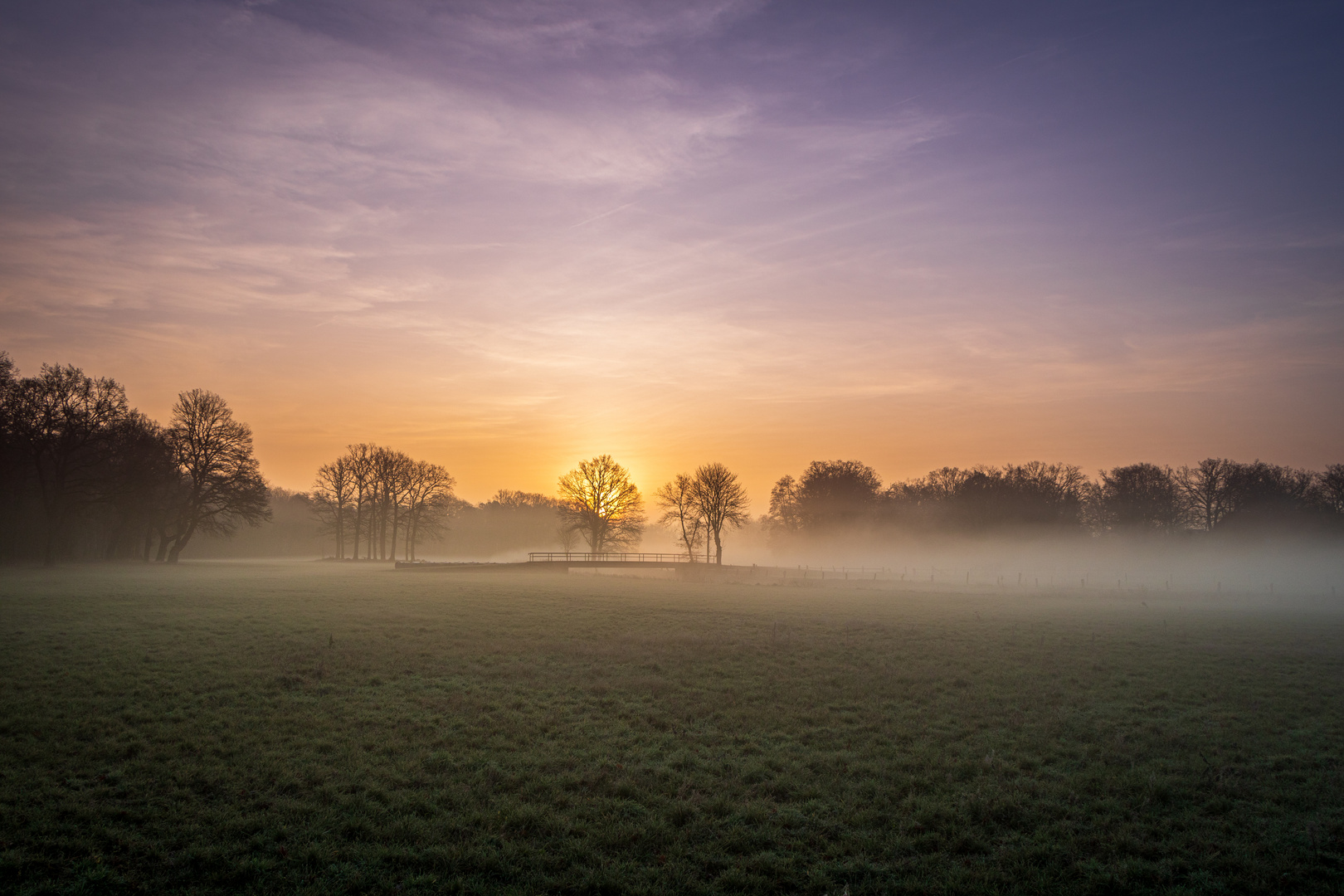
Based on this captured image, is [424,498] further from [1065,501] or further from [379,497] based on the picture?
[1065,501]

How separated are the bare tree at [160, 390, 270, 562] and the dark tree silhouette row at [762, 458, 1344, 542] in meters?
71.1

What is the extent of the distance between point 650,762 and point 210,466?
64553mm

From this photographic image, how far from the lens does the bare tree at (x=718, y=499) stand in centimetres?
8525

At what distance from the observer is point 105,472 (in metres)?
52.4

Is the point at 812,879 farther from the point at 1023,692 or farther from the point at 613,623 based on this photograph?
the point at 613,623

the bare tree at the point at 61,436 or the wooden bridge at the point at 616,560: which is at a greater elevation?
the bare tree at the point at 61,436

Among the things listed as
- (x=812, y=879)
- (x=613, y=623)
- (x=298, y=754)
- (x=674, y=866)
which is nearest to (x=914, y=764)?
(x=812, y=879)

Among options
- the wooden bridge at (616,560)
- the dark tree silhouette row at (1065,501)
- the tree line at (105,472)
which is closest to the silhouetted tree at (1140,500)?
the dark tree silhouette row at (1065,501)

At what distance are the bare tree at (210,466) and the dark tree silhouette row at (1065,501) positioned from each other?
2800 inches

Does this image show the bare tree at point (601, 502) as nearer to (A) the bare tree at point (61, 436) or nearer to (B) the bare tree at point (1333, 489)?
(A) the bare tree at point (61, 436)

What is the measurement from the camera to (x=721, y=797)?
364 inches

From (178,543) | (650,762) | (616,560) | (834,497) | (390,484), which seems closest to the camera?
(650,762)

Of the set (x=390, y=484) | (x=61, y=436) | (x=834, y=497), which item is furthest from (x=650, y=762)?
(x=834, y=497)

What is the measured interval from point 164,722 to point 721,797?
33.7 feet
